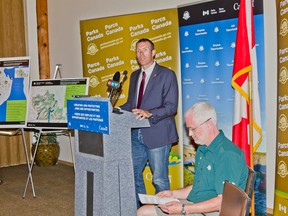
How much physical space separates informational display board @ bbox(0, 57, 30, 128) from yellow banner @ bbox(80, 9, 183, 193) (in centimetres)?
87

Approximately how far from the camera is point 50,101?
5367 millimetres

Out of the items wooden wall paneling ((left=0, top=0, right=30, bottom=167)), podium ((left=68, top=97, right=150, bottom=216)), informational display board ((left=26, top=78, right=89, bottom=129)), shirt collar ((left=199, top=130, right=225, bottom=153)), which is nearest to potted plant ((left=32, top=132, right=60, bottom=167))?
wooden wall paneling ((left=0, top=0, right=30, bottom=167))

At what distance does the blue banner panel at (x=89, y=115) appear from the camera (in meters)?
2.94

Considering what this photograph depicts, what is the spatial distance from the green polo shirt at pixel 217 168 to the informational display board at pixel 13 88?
3.19 metres

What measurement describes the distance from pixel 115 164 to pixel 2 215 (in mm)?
2132

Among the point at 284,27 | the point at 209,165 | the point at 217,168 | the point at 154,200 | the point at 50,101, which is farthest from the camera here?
the point at 50,101

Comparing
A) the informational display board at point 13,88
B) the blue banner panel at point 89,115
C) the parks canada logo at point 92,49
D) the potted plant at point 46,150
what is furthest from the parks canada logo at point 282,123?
the potted plant at point 46,150

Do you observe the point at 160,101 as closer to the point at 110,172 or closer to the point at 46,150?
the point at 110,172

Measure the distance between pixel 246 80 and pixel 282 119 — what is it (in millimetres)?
438

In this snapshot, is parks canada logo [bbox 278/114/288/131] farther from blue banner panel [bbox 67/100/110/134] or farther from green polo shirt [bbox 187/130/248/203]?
blue banner panel [bbox 67/100/110/134]

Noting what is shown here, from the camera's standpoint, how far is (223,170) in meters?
2.48

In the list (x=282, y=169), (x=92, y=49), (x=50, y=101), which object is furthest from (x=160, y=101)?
(x=92, y=49)

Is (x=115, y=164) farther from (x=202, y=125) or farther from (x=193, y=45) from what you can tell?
(x=193, y=45)

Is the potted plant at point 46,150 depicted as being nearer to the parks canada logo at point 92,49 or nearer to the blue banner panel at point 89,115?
the parks canada logo at point 92,49
